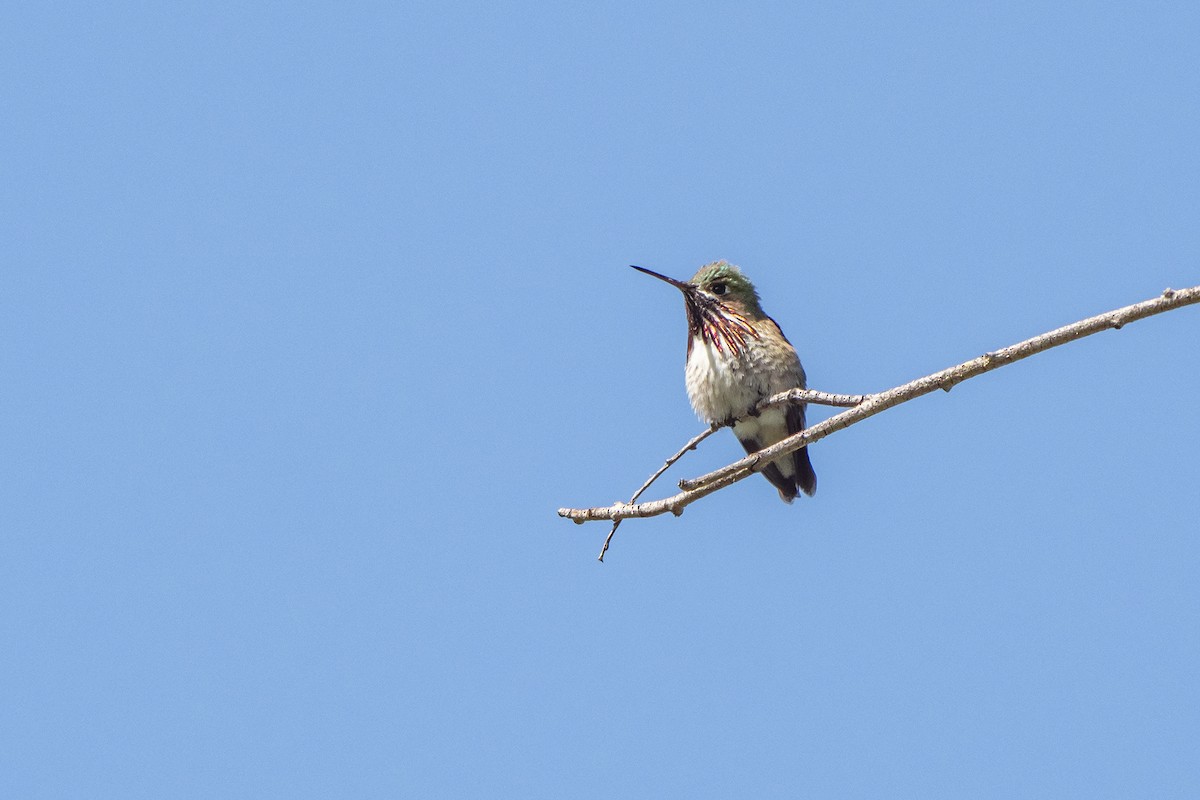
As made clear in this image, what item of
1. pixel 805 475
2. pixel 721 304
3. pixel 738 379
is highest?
pixel 721 304

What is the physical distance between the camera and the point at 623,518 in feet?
21.3

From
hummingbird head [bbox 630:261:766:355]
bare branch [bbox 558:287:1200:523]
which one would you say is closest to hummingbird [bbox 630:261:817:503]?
hummingbird head [bbox 630:261:766:355]

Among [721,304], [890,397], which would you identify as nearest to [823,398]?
[890,397]

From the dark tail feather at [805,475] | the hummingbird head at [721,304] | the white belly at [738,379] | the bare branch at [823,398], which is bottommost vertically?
the dark tail feather at [805,475]

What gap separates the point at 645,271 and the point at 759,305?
1119 millimetres

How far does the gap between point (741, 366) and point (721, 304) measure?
848mm

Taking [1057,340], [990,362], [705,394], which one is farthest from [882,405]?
[705,394]

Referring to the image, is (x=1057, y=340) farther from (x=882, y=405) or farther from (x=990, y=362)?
(x=882, y=405)

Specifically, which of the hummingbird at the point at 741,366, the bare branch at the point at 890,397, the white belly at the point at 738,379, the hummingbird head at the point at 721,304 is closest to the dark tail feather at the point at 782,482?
the hummingbird at the point at 741,366

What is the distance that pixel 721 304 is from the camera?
9.50 m

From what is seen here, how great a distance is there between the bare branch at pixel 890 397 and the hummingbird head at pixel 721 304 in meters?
2.23

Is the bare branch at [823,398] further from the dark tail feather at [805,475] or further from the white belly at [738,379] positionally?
the dark tail feather at [805,475]

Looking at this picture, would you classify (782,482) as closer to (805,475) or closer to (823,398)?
(805,475)

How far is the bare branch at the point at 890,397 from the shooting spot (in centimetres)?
477
